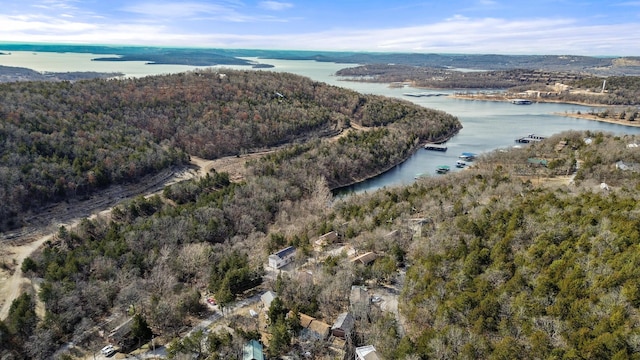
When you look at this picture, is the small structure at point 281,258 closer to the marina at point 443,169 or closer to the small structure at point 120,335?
the small structure at point 120,335

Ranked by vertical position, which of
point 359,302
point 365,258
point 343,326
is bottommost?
point 343,326

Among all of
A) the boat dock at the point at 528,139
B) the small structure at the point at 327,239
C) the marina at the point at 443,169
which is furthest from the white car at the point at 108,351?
the boat dock at the point at 528,139


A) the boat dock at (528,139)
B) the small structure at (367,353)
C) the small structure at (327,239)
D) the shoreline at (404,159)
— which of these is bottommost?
the shoreline at (404,159)

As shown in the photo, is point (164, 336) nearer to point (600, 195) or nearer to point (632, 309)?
point (632, 309)

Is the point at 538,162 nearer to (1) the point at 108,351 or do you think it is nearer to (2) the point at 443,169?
(2) the point at 443,169

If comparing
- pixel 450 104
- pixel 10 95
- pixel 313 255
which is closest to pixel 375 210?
pixel 313 255

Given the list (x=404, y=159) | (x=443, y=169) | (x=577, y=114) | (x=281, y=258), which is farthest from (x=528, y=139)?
(x=281, y=258)

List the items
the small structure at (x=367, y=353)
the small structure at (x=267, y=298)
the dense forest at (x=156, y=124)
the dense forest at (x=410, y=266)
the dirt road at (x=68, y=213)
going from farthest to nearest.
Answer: the dense forest at (x=156, y=124)
the dirt road at (x=68, y=213)
the small structure at (x=267, y=298)
the small structure at (x=367, y=353)
the dense forest at (x=410, y=266)
